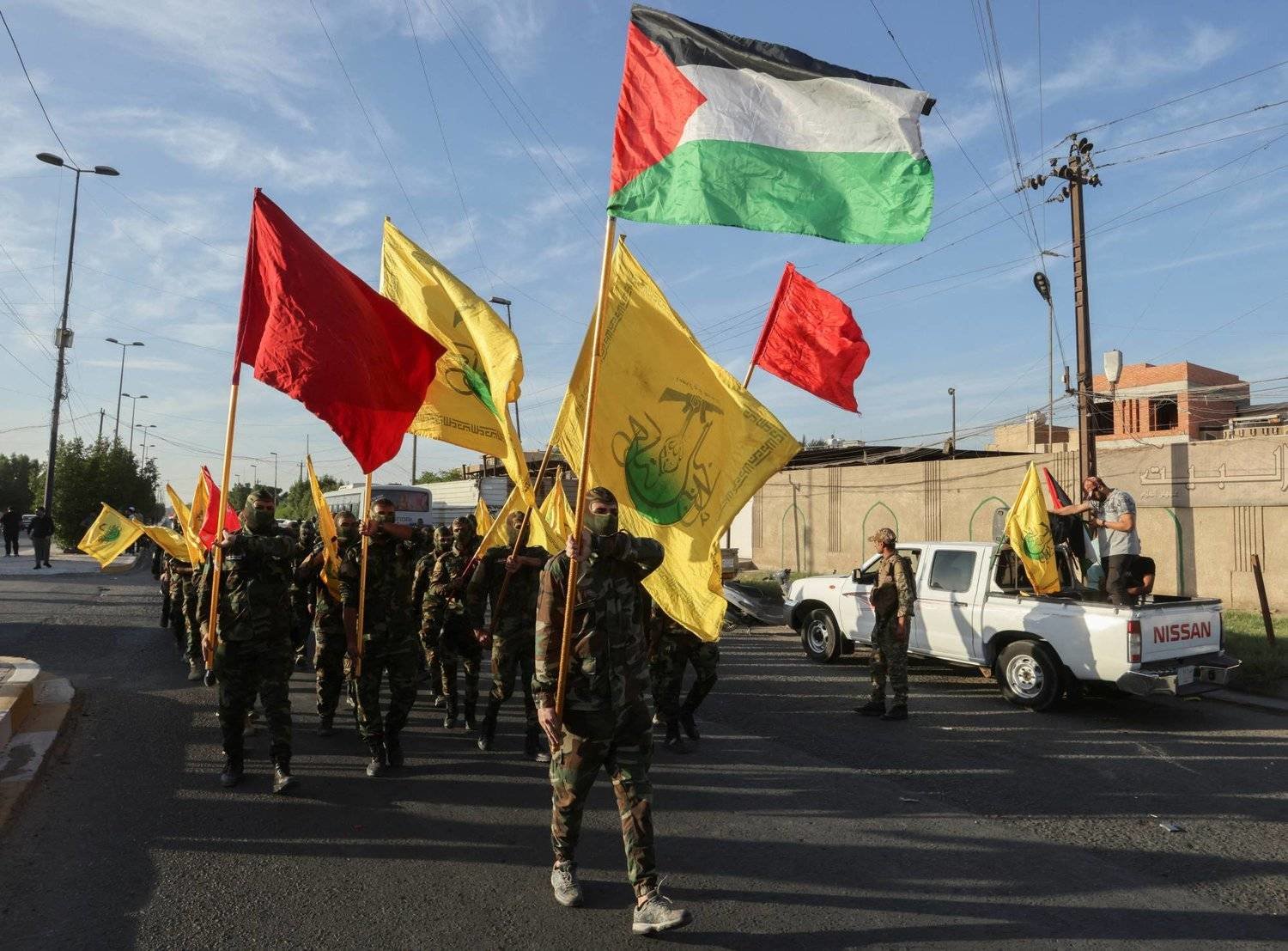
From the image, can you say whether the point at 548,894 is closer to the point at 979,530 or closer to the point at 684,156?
the point at 684,156

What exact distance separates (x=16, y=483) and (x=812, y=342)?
104336mm

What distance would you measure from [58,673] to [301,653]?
7.95 feet

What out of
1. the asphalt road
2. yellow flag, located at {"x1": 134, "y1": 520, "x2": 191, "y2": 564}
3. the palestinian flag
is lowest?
the asphalt road

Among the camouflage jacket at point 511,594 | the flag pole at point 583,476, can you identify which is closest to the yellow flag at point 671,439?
the flag pole at point 583,476

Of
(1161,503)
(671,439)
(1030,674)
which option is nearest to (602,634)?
(671,439)

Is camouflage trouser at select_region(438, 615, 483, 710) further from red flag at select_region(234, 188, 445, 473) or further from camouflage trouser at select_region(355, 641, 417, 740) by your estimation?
red flag at select_region(234, 188, 445, 473)

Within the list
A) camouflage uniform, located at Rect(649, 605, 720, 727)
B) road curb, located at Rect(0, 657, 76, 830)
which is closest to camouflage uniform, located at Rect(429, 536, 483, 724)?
camouflage uniform, located at Rect(649, 605, 720, 727)

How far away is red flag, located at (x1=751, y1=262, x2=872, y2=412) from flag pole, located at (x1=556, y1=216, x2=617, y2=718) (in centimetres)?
453

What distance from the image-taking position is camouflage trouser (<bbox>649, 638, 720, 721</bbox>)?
7.06 metres

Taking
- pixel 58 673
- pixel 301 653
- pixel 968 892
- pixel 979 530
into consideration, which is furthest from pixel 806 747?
pixel 979 530

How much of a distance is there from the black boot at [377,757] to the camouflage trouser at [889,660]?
14.9ft

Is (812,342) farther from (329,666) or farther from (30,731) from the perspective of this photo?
(30,731)

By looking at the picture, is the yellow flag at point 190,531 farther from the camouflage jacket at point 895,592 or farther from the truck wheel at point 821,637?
the truck wheel at point 821,637

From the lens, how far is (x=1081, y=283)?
1616 cm
